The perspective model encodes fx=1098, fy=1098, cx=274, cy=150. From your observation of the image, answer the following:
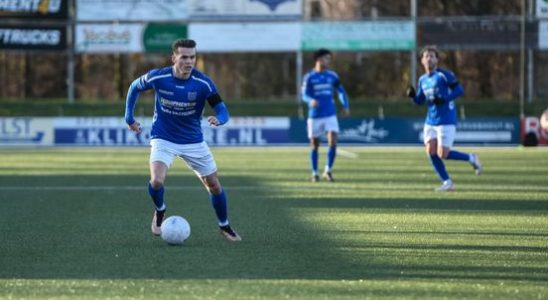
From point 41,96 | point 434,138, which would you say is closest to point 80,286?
point 434,138

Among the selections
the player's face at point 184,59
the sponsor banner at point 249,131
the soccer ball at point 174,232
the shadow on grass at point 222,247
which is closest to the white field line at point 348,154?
the sponsor banner at point 249,131

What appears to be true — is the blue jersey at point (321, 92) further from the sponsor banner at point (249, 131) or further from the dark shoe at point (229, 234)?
the sponsor banner at point (249, 131)

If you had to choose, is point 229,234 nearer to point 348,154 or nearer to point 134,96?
point 134,96

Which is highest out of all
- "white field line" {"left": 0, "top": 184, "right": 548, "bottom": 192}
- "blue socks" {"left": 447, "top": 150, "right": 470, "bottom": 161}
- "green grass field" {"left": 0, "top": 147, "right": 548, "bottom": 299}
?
"blue socks" {"left": 447, "top": 150, "right": 470, "bottom": 161}

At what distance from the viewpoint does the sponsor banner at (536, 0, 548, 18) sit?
40750 millimetres

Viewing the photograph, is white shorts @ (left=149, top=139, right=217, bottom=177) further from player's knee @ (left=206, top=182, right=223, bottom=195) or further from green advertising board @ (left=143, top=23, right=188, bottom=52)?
green advertising board @ (left=143, top=23, right=188, bottom=52)

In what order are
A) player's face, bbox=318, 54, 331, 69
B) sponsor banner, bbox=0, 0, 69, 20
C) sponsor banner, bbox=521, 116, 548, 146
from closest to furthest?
player's face, bbox=318, 54, 331, 69
sponsor banner, bbox=521, 116, 548, 146
sponsor banner, bbox=0, 0, 69, 20

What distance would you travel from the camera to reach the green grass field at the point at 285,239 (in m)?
8.08

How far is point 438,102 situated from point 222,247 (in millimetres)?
7418

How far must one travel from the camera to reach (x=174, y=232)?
33.8ft

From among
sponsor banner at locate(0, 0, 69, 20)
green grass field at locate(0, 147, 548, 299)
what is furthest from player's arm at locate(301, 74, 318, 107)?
sponsor banner at locate(0, 0, 69, 20)

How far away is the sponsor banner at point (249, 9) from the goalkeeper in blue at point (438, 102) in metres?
24.6

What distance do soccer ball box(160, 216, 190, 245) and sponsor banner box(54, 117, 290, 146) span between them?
24.6m

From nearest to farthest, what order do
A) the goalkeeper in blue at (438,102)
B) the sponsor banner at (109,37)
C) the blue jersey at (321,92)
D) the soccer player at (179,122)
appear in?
the soccer player at (179,122) < the goalkeeper in blue at (438,102) < the blue jersey at (321,92) < the sponsor banner at (109,37)
